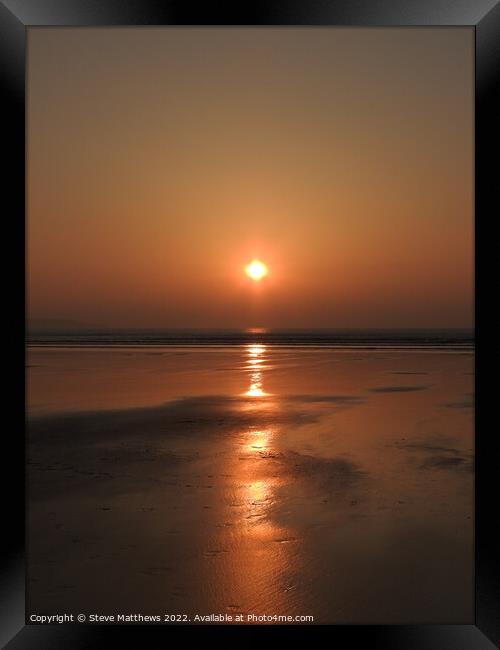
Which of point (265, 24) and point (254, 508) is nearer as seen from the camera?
point (265, 24)

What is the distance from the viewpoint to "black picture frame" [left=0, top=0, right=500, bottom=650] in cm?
189

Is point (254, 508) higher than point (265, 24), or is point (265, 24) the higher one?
point (265, 24)

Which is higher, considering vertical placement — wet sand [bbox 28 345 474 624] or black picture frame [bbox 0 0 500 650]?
black picture frame [bbox 0 0 500 650]

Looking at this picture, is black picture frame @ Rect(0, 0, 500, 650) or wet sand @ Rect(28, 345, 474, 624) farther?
wet sand @ Rect(28, 345, 474, 624)

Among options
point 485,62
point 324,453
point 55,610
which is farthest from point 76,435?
point 485,62

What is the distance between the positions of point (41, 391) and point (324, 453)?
4567mm

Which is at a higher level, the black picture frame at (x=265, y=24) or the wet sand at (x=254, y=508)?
the black picture frame at (x=265, y=24)

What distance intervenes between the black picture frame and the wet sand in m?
0.38

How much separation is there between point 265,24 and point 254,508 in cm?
235

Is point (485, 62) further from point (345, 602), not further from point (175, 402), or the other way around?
point (175, 402)

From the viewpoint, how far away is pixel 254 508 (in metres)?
2.97

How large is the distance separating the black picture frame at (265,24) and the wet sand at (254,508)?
38 cm

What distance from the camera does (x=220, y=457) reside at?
13.0 ft

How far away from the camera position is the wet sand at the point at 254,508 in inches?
85.0
